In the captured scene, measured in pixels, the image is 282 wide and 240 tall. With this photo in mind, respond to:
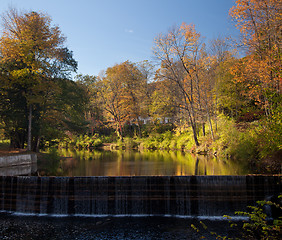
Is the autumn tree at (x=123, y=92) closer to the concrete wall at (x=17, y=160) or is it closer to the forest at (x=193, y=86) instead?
the forest at (x=193, y=86)

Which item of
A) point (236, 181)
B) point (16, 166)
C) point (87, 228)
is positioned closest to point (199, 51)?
point (236, 181)

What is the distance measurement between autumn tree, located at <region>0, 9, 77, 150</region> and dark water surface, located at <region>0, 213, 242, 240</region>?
11782 mm

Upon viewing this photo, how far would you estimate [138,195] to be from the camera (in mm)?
9938

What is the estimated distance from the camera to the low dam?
9523mm

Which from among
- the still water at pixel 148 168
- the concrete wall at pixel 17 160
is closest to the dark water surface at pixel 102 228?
the still water at pixel 148 168

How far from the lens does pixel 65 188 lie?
10352mm

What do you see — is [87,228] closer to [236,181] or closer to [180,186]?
[180,186]

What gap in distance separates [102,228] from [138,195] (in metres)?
2.16

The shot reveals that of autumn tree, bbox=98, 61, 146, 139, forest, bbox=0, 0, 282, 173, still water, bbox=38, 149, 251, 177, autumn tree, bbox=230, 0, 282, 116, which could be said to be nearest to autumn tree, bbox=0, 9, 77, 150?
forest, bbox=0, 0, 282, 173

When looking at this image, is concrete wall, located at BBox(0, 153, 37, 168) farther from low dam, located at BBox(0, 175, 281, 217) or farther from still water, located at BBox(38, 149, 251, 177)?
low dam, located at BBox(0, 175, 281, 217)

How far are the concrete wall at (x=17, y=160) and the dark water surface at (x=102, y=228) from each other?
7570 mm

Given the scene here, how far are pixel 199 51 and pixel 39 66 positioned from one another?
1582cm

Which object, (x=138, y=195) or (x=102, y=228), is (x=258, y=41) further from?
(x=102, y=228)

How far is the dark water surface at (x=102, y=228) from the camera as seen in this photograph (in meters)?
7.54
